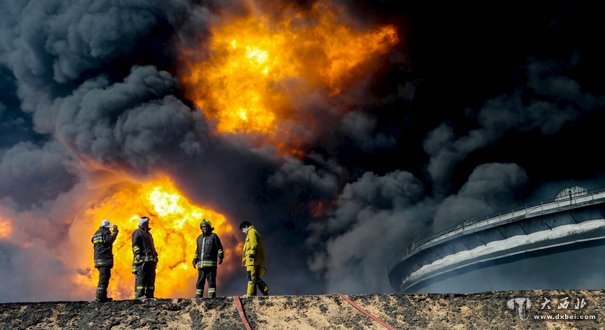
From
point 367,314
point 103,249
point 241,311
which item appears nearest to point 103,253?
point 103,249

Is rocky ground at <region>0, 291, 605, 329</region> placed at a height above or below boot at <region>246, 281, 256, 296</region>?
below

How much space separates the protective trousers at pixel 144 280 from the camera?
11423 mm

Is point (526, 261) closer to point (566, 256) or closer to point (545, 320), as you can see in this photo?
point (566, 256)

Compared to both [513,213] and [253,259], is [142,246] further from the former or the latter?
[513,213]

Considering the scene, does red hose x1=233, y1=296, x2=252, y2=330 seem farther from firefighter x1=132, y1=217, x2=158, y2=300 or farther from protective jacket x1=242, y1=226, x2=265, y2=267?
firefighter x1=132, y1=217, x2=158, y2=300

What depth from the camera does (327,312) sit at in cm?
980

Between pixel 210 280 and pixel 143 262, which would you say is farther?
pixel 210 280

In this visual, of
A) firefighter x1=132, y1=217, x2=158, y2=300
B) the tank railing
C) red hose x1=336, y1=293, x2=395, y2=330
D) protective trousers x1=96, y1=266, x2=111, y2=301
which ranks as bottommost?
red hose x1=336, y1=293, x2=395, y2=330

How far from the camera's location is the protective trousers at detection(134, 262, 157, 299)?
11.4m

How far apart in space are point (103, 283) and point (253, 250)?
9.56 feet

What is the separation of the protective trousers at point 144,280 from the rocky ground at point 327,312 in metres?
2.01

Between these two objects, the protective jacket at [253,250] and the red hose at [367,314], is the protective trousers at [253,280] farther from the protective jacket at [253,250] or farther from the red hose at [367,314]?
the red hose at [367,314]

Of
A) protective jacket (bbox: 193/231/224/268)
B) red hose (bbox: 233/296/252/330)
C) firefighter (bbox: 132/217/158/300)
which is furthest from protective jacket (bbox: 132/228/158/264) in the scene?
red hose (bbox: 233/296/252/330)

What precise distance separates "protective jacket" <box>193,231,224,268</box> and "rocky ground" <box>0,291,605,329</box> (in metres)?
2.19
